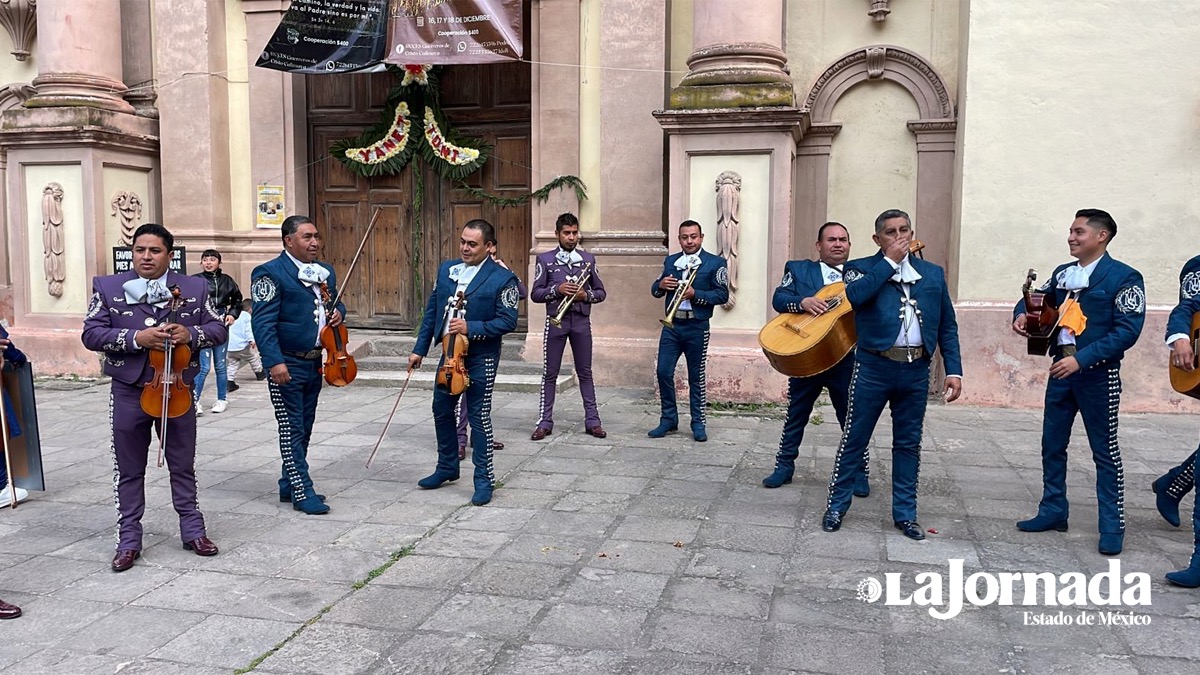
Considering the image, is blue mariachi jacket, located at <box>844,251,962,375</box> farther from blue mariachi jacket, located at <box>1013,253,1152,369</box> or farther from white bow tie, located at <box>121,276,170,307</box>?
white bow tie, located at <box>121,276,170,307</box>

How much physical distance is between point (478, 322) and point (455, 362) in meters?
0.29

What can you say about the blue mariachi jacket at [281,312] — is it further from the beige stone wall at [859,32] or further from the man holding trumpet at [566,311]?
the beige stone wall at [859,32]

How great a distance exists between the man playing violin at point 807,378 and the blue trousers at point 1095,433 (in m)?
1.24

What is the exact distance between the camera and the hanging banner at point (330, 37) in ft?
35.3

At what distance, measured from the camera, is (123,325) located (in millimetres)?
4594

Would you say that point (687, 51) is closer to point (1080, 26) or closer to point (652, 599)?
point (1080, 26)

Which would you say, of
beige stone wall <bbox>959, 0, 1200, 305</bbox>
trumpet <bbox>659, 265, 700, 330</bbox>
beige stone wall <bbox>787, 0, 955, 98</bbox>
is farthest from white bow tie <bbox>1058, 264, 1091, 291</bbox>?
beige stone wall <bbox>787, 0, 955, 98</bbox>

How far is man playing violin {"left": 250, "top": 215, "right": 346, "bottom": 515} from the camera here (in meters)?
5.39

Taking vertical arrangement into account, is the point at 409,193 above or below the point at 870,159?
below

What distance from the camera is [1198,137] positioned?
869 centimetres

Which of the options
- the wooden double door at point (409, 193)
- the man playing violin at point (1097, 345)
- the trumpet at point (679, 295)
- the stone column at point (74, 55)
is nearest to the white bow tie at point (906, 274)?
the man playing violin at point (1097, 345)

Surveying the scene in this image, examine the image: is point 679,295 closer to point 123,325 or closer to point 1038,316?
point 1038,316

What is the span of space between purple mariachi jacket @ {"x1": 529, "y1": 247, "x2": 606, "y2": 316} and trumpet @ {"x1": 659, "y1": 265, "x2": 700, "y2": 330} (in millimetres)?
667

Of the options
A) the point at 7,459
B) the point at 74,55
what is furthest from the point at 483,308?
the point at 74,55
